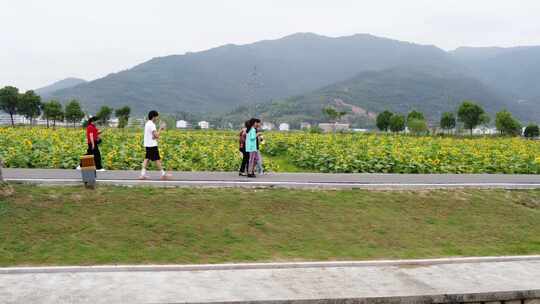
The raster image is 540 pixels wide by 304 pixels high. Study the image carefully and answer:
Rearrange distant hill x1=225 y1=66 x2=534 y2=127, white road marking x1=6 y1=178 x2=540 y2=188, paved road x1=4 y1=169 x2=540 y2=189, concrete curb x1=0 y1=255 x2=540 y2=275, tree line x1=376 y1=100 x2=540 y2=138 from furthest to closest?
1. distant hill x1=225 y1=66 x2=534 y2=127
2. tree line x1=376 y1=100 x2=540 y2=138
3. paved road x1=4 y1=169 x2=540 y2=189
4. white road marking x1=6 y1=178 x2=540 y2=188
5. concrete curb x1=0 y1=255 x2=540 y2=275

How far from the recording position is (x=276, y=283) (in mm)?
7055

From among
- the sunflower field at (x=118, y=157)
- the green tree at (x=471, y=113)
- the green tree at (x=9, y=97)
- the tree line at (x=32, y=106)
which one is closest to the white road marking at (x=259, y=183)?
the sunflower field at (x=118, y=157)

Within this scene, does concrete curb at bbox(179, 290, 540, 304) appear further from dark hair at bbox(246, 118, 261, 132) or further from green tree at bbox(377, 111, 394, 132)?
green tree at bbox(377, 111, 394, 132)

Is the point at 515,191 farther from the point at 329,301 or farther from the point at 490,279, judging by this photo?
the point at 329,301

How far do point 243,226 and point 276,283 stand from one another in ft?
9.07

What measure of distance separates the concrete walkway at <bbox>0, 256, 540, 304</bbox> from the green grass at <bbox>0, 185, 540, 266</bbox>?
51 centimetres

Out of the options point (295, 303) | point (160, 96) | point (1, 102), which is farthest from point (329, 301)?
point (160, 96)

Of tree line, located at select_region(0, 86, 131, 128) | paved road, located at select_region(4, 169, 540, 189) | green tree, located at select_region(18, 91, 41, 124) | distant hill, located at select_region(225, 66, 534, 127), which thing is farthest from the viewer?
distant hill, located at select_region(225, 66, 534, 127)

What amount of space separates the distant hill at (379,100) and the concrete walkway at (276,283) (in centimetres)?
12752

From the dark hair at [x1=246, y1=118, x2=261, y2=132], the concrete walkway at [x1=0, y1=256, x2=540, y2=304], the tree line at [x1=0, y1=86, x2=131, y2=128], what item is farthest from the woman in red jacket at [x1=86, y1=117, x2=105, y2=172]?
the tree line at [x1=0, y1=86, x2=131, y2=128]

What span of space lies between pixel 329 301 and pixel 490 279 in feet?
9.24

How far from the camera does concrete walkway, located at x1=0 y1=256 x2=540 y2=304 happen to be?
634 cm

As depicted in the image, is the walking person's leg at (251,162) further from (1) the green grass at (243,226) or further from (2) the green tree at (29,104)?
(2) the green tree at (29,104)

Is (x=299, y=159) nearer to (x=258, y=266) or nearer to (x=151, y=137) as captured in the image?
(x=151, y=137)
